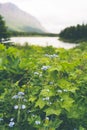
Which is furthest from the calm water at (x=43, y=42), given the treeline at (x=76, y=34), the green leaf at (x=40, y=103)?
the treeline at (x=76, y=34)

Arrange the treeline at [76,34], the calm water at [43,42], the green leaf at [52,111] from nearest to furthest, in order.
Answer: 1. the green leaf at [52,111]
2. the calm water at [43,42]
3. the treeline at [76,34]

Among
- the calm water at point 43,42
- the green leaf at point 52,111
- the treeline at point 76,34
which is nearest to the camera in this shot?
the green leaf at point 52,111

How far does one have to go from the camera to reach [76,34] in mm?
73688

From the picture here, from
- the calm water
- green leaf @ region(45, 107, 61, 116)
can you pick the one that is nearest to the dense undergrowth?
green leaf @ region(45, 107, 61, 116)

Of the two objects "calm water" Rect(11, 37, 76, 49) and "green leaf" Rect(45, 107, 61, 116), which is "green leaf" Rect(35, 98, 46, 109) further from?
"calm water" Rect(11, 37, 76, 49)

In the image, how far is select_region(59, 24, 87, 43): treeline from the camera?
71500 millimetres

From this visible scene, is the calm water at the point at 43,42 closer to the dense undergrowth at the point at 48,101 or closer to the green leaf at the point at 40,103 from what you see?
the dense undergrowth at the point at 48,101

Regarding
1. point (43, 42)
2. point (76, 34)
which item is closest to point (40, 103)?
point (43, 42)

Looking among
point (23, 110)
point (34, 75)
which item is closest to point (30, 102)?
point (23, 110)

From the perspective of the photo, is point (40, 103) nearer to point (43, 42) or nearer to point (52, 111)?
point (52, 111)

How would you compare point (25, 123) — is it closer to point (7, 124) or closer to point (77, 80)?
point (7, 124)

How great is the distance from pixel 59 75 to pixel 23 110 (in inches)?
19.9

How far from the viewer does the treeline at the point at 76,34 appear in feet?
235

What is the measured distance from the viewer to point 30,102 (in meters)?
4.33
